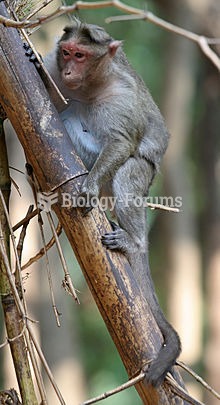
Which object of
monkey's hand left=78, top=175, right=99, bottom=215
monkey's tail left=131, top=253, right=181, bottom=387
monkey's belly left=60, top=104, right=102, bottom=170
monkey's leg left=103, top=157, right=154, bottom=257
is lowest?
monkey's tail left=131, top=253, right=181, bottom=387

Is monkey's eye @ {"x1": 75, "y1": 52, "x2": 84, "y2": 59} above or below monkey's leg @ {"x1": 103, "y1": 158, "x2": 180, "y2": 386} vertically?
above

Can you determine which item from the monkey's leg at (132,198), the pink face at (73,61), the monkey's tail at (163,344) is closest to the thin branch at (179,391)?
the monkey's tail at (163,344)

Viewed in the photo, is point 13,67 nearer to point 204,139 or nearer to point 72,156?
A: point 72,156

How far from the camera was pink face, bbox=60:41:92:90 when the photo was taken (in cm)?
347

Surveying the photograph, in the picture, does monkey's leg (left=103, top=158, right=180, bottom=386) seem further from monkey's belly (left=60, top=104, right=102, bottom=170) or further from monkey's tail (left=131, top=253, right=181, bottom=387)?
monkey's belly (left=60, top=104, right=102, bottom=170)

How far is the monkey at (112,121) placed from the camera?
11.5 ft

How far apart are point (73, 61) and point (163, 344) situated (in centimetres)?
158

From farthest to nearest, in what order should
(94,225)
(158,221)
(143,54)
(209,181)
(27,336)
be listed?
(143,54) < (158,221) < (209,181) < (94,225) < (27,336)

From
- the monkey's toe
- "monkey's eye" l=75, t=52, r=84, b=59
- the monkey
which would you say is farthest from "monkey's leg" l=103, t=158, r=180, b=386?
"monkey's eye" l=75, t=52, r=84, b=59

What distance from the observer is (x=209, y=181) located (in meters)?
8.35

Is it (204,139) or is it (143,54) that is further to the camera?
(143,54)

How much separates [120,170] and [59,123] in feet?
3.66

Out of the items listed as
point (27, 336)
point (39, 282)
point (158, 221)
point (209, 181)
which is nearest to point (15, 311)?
point (27, 336)

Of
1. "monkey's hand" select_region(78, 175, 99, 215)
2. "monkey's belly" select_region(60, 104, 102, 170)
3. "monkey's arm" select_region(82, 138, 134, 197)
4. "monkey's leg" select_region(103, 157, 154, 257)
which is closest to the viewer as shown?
"monkey's hand" select_region(78, 175, 99, 215)
